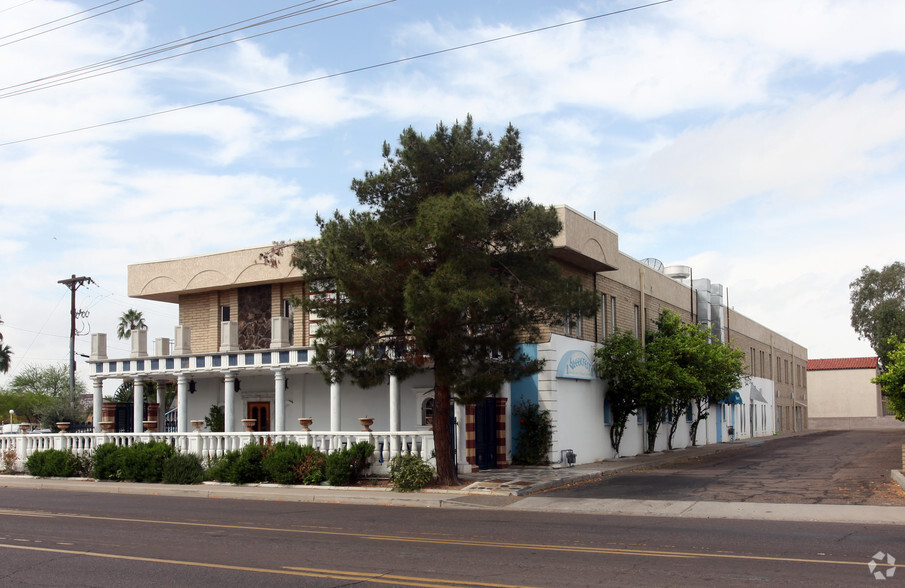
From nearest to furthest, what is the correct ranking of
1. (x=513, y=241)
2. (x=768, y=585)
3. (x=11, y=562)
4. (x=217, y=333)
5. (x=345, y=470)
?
(x=768, y=585) → (x=11, y=562) → (x=513, y=241) → (x=345, y=470) → (x=217, y=333)

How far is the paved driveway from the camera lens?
17766 mm

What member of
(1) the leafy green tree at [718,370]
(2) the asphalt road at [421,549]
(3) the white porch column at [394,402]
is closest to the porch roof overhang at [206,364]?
(3) the white porch column at [394,402]

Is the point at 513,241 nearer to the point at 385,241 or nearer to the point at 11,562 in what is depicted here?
the point at 385,241

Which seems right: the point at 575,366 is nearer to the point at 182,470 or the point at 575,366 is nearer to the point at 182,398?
the point at 182,470

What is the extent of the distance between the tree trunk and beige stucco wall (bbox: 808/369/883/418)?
73228mm

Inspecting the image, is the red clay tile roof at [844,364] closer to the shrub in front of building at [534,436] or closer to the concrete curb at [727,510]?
the shrub in front of building at [534,436]

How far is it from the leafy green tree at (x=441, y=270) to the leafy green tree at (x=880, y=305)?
5306cm

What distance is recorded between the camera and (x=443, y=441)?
20.5 m

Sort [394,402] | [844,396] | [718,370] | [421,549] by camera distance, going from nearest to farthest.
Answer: [421,549], [394,402], [718,370], [844,396]

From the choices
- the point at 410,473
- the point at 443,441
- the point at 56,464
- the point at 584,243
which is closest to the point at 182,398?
the point at 56,464

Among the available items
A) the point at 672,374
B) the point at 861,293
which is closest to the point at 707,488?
the point at 672,374

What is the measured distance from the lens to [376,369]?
19984 millimetres

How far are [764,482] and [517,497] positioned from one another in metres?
6.69

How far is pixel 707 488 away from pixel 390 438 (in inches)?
310
